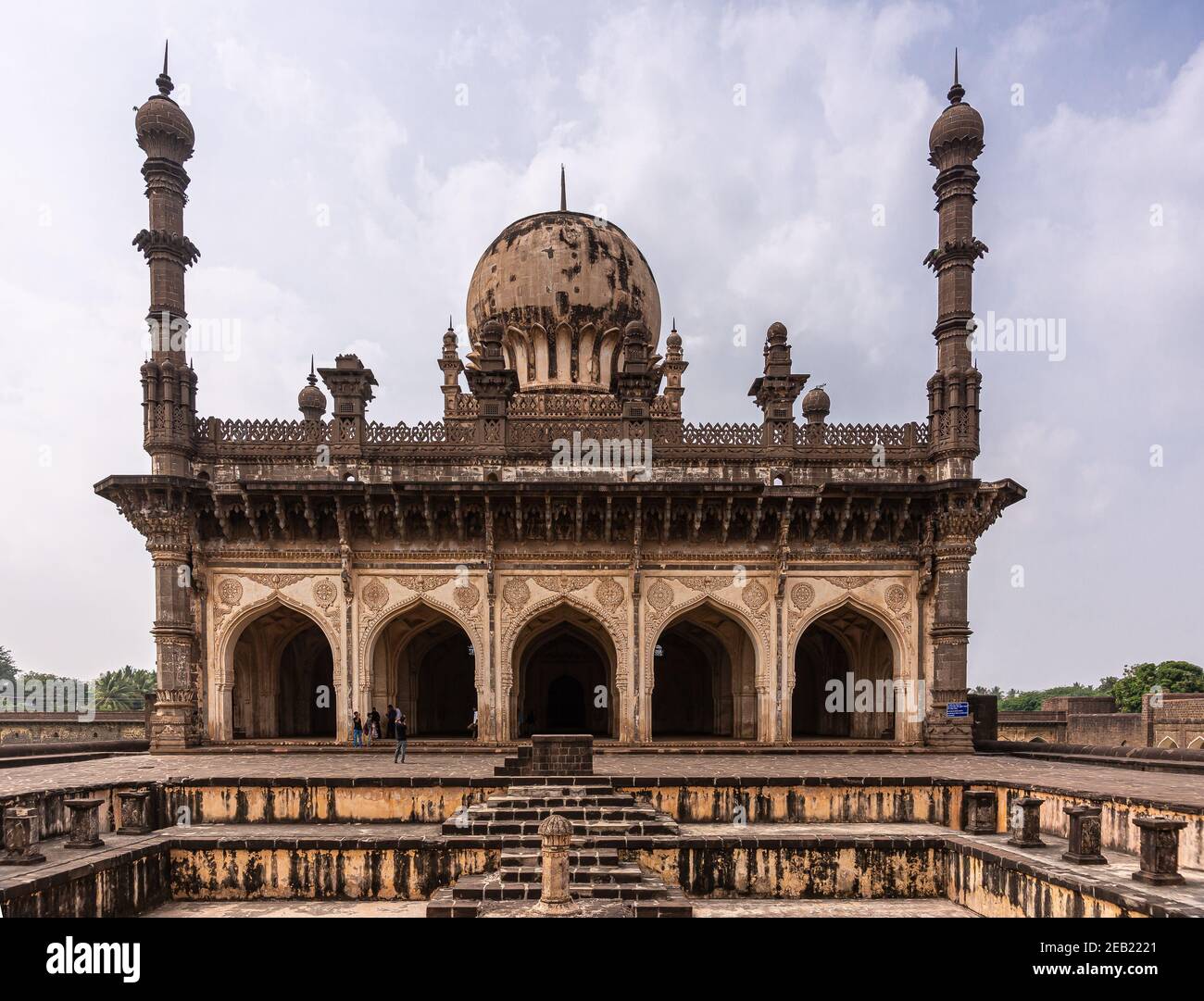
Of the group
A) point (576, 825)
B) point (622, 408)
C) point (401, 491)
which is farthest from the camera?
point (622, 408)

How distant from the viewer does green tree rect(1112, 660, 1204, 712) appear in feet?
98.3

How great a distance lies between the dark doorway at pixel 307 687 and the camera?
17.0 m

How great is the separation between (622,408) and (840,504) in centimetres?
438

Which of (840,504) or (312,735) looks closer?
(840,504)

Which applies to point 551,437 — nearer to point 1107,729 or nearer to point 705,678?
point 705,678

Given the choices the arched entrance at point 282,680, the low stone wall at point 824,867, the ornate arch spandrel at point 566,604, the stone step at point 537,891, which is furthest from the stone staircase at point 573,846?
the arched entrance at point 282,680

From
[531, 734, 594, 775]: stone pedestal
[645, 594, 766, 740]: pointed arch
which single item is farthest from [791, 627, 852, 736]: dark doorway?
[531, 734, 594, 775]: stone pedestal

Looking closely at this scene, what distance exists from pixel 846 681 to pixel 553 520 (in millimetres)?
7868

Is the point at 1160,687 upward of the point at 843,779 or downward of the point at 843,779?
downward

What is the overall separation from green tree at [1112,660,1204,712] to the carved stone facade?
72.9 feet

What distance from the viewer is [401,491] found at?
44.5 feet
